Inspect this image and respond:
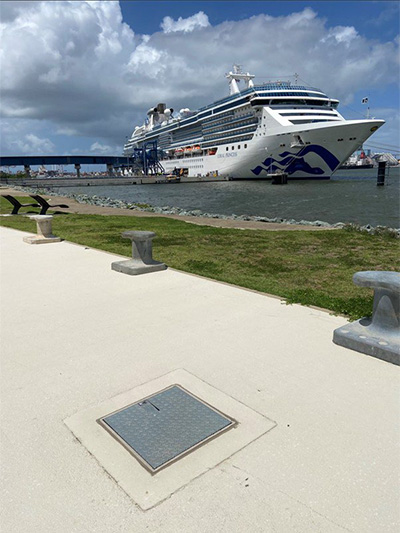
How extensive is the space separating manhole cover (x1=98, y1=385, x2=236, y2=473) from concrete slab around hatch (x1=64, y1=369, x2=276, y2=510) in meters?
0.05

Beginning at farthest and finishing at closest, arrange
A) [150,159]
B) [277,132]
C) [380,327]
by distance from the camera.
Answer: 1. [150,159]
2. [277,132]
3. [380,327]

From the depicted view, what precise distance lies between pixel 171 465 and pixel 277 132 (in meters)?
59.8

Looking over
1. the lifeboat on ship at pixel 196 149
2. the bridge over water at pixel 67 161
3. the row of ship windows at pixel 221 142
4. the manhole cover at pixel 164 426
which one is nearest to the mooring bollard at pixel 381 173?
the row of ship windows at pixel 221 142

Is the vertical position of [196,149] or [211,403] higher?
[196,149]

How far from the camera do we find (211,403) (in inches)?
109

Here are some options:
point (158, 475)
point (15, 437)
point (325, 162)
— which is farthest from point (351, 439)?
point (325, 162)

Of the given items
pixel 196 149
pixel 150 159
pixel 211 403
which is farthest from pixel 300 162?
pixel 211 403

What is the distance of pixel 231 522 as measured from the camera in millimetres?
1838

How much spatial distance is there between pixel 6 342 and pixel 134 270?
8.80 feet

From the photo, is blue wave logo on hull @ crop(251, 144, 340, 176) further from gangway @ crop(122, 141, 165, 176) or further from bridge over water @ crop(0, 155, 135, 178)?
bridge over water @ crop(0, 155, 135, 178)

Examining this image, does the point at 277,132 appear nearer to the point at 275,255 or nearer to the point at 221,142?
the point at 221,142

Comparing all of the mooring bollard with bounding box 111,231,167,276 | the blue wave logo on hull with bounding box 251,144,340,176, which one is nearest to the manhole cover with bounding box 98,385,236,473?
the mooring bollard with bounding box 111,231,167,276

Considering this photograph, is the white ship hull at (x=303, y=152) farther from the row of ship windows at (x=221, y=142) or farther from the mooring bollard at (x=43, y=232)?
the mooring bollard at (x=43, y=232)

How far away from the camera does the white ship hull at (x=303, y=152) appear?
55.0 metres
